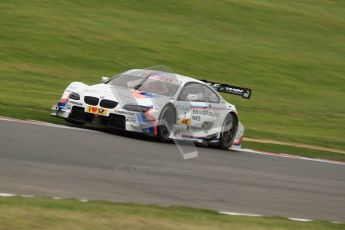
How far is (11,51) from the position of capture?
2577cm

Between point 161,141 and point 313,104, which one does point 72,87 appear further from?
point 313,104

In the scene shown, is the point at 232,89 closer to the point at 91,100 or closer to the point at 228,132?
the point at 228,132

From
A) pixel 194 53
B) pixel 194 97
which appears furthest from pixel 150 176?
pixel 194 53

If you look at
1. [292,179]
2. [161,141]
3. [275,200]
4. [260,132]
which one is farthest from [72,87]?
[260,132]

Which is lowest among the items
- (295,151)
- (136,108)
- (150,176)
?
(295,151)

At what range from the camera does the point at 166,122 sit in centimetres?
1352

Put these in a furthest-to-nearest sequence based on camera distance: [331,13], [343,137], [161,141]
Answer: [331,13], [343,137], [161,141]

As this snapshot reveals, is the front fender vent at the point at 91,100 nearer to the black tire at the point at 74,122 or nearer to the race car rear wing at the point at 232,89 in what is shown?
the black tire at the point at 74,122

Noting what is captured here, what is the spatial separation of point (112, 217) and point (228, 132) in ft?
28.3

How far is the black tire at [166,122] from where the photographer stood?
43.9 feet

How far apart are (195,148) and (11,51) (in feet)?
44.0

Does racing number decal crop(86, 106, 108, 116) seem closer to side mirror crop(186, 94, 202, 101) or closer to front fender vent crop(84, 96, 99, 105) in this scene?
front fender vent crop(84, 96, 99, 105)

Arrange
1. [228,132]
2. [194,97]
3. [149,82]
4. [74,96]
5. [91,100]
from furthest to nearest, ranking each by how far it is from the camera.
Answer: [228,132] < [194,97] < [149,82] < [74,96] < [91,100]

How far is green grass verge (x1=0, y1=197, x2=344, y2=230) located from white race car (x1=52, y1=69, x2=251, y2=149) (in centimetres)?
550
